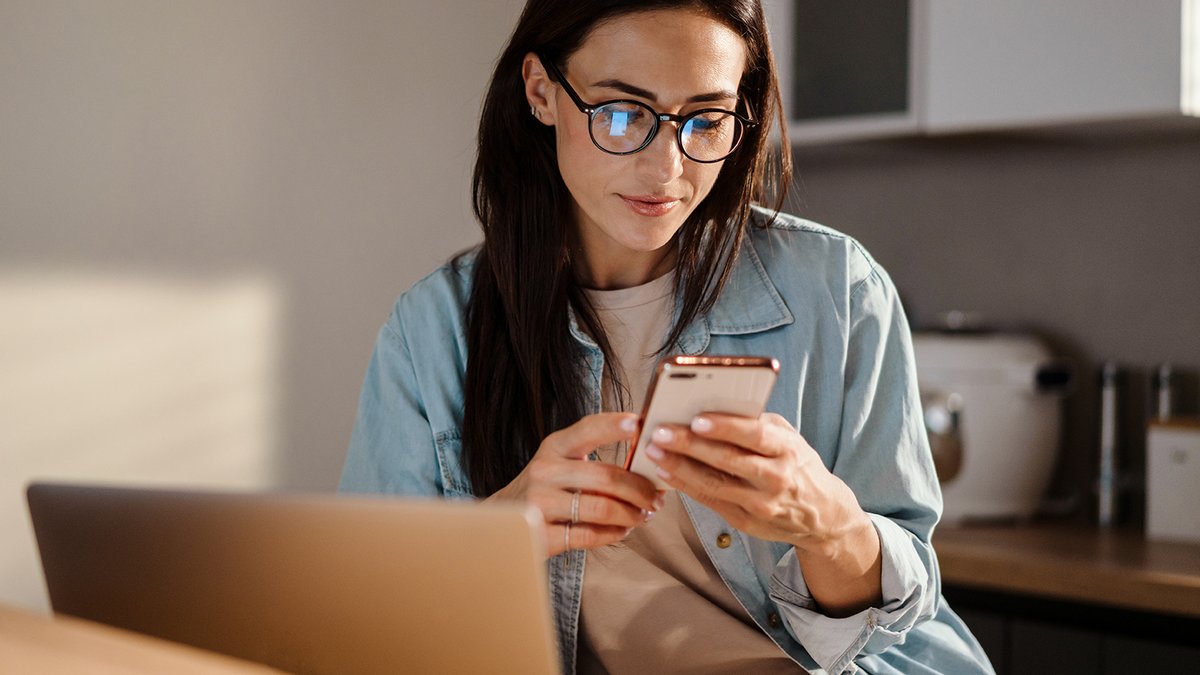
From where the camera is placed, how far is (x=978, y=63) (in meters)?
2.03

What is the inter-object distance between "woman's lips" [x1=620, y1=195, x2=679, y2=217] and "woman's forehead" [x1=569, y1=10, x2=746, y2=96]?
10 cm

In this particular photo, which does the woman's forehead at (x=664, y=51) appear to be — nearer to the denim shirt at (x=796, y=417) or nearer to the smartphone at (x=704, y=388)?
the denim shirt at (x=796, y=417)

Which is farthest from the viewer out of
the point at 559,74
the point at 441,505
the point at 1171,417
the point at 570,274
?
the point at 1171,417

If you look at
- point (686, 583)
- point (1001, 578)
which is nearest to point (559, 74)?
point (686, 583)

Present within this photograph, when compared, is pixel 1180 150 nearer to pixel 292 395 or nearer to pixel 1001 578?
pixel 1001 578

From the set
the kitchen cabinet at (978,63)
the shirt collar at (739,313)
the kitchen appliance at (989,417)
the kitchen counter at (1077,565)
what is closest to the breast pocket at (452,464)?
the shirt collar at (739,313)

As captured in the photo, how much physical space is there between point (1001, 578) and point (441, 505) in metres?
1.42

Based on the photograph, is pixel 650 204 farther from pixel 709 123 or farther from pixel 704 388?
pixel 704 388

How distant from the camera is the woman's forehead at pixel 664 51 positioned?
1.09 meters

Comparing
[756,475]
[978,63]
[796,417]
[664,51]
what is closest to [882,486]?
[796,417]

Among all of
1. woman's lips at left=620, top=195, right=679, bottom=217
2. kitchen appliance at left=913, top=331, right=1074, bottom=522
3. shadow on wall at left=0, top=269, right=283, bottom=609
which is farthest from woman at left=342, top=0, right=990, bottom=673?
shadow on wall at left=0, top=269, right=283, bottom=609

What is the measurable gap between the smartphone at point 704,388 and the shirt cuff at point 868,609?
0.93 feet

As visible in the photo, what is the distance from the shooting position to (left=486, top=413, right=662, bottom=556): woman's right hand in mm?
873

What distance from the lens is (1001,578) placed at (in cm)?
183
